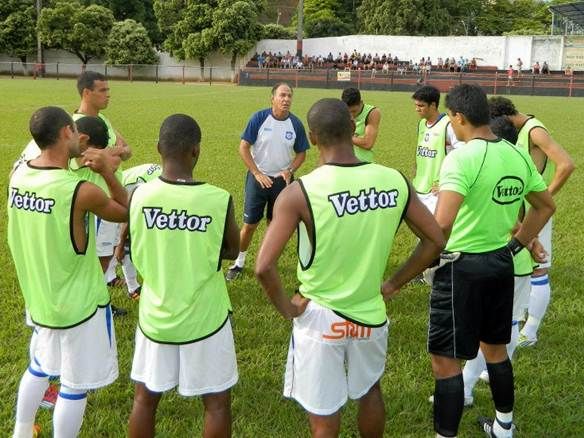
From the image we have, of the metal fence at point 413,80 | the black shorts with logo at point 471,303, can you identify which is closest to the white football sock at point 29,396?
the black shorts with logo at point 471,303

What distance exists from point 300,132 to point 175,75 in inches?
2166

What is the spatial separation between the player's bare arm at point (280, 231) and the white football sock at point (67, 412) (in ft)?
4.05

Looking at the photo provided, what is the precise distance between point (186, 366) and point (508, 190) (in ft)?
6.36

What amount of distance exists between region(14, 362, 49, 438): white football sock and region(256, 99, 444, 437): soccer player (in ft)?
4.57

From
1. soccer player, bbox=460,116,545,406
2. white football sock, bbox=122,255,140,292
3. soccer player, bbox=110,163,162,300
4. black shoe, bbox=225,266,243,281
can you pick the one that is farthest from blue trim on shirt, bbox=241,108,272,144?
soccer player, bbox=460,116,545,406

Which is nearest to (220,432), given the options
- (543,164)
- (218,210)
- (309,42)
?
(218,210)

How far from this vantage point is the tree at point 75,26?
186 ft

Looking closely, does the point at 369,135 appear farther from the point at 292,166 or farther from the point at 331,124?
the point at 331,124

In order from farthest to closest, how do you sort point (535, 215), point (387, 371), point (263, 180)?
point (263, 180), point (387, 371), point (535, 215)

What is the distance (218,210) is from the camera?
2.90m

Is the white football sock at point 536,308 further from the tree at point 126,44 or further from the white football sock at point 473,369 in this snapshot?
the tree at point 126,44

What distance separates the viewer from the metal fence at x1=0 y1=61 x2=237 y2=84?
2270 inches

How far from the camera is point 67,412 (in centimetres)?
318

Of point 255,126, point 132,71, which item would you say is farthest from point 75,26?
point 255,126
